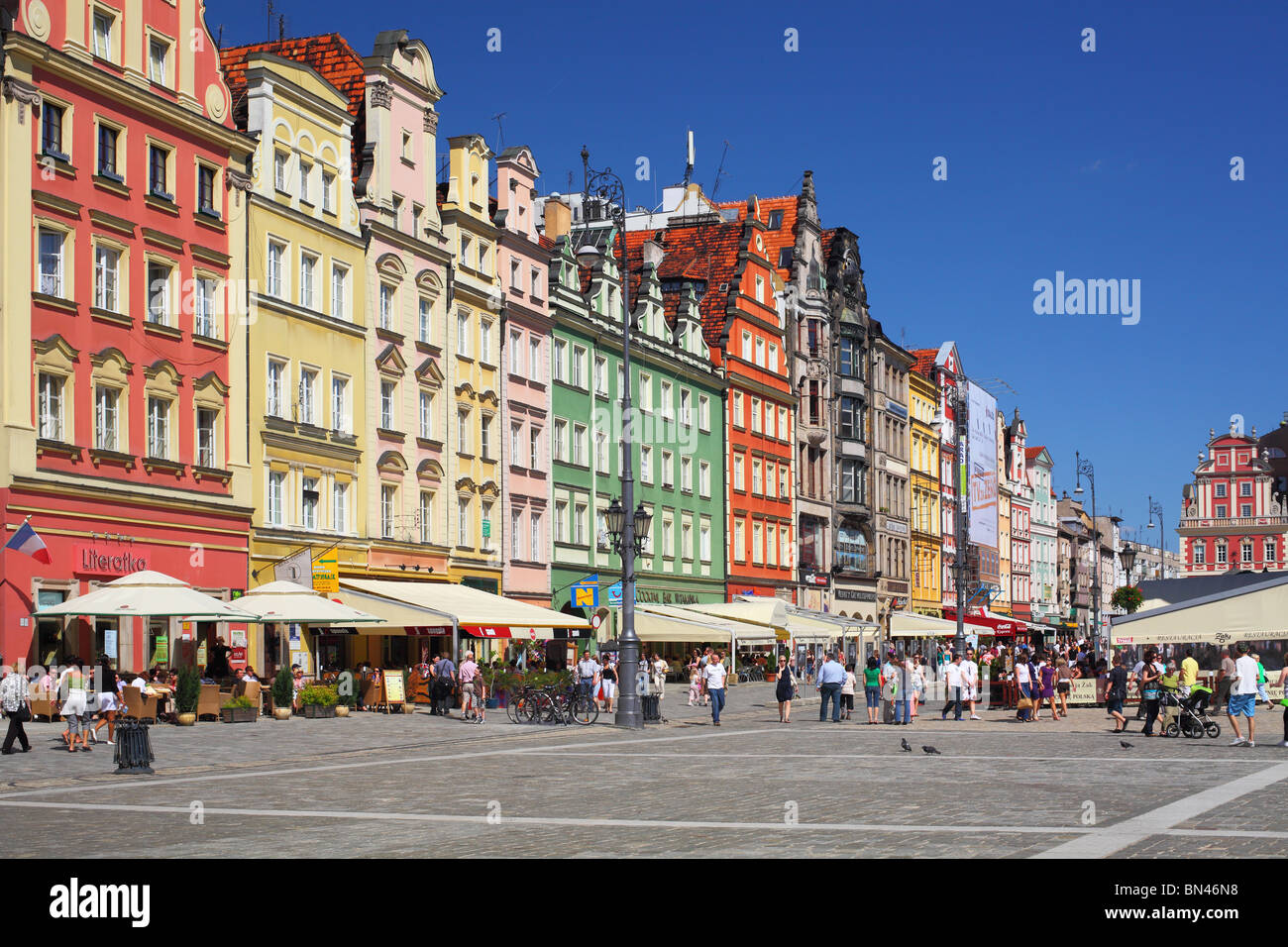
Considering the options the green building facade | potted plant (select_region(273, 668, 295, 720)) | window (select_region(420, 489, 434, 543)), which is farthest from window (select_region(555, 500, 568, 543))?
potted plant (select_region(273, 668, 295, 720))

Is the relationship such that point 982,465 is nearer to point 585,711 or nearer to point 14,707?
point 585,711

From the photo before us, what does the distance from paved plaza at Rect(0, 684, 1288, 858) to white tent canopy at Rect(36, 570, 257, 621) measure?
2.31 meters

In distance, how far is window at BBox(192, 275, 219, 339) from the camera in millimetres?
40250

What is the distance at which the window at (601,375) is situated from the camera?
62844 millimetres

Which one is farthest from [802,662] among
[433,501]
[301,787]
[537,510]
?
[301,787]

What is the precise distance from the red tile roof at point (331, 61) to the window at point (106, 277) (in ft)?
35.8

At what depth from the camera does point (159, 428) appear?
38.9m

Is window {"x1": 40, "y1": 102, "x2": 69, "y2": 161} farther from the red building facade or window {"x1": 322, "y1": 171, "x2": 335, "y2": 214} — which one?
window {"x1": 322, "y1": 171, "x2": 335, "y2": 214}

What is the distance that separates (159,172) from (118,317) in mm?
4037

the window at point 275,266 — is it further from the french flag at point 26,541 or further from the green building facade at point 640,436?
the green building facade at point 640,436

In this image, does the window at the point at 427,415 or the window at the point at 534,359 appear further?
the window at the point at 534,359

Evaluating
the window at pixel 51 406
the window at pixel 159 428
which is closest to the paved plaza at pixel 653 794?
the window at pixel 51 406

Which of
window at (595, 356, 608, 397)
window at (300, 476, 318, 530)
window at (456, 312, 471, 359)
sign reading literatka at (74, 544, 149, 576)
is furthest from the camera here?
window at (595, 356, 608, 397)

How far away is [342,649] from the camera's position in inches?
1837
